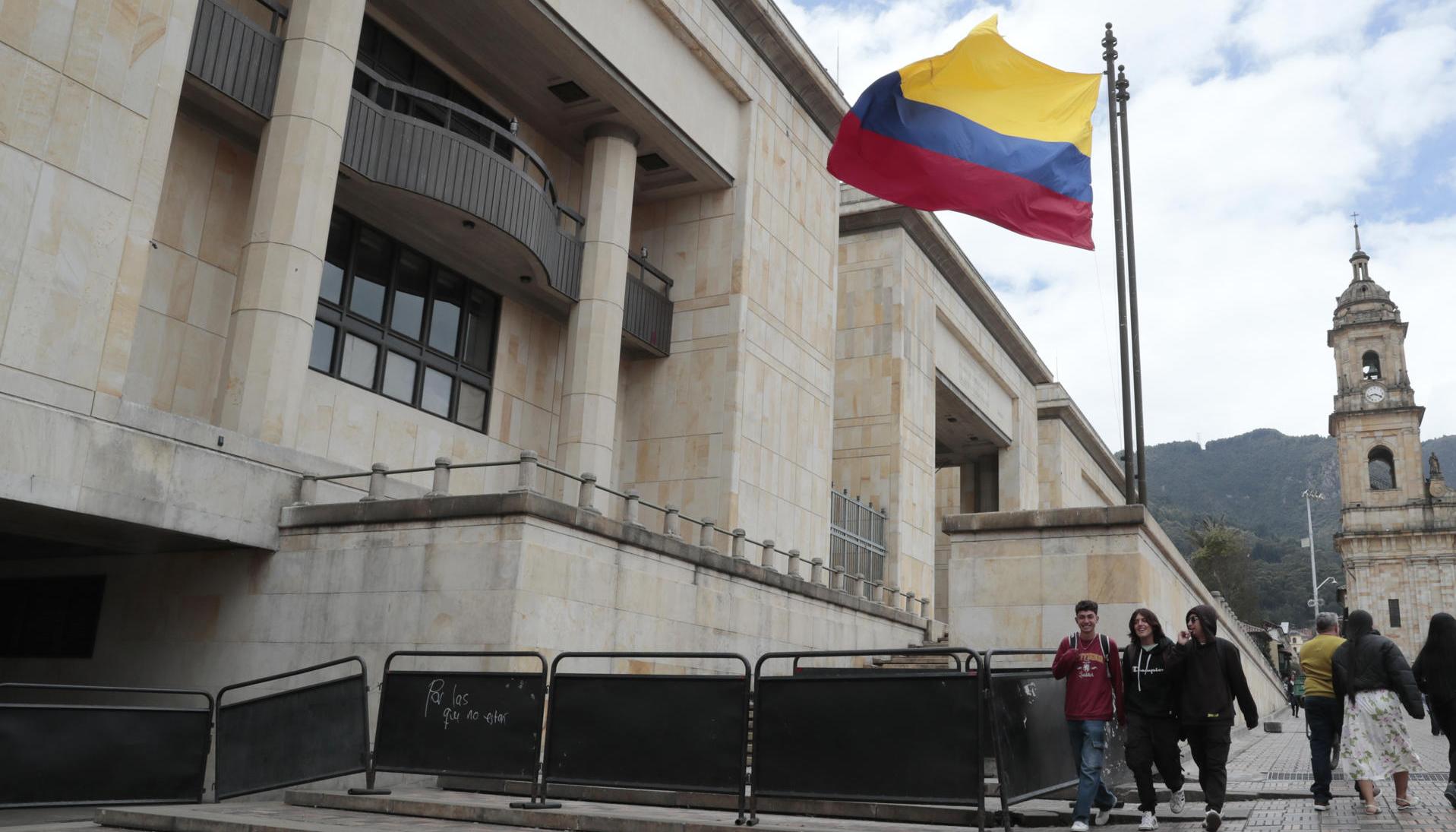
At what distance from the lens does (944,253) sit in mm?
41594

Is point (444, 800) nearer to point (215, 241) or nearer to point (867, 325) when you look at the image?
point (215, 241)

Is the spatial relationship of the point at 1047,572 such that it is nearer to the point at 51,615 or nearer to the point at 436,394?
the point at 436,394

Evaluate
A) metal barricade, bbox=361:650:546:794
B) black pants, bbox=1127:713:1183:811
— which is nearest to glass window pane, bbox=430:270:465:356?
metal barricade, bbox=361:650:546:794

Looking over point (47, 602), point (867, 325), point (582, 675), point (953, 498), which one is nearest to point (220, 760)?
point (582, 675)

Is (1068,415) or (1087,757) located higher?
(1068,415)

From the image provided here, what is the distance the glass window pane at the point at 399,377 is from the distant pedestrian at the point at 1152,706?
1699cm

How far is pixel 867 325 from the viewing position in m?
38.2

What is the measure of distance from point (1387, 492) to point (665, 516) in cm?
7049

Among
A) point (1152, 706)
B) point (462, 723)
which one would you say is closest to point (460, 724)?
point (462, 723)

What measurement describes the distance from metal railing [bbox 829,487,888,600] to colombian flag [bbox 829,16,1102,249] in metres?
19.1

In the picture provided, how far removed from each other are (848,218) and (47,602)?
2770 centimetres

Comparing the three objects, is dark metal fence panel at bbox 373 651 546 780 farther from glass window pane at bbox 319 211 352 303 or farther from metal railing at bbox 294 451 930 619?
glass window pane at bbox 319 211 352 303

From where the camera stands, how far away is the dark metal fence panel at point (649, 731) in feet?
27.5

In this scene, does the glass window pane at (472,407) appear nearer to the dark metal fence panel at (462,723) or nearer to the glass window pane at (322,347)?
the glass window pane at (322,347)
